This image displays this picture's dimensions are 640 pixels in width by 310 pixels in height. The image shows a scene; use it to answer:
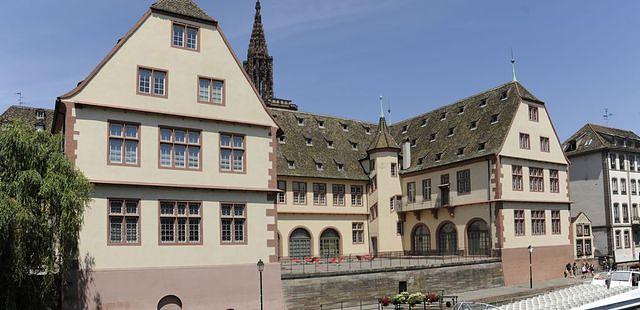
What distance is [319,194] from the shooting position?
46375mm

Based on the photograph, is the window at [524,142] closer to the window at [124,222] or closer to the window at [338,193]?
the window at [338,193]

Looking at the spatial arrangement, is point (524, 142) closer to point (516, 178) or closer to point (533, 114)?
point (533, 114)

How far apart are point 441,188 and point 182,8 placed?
24.7m

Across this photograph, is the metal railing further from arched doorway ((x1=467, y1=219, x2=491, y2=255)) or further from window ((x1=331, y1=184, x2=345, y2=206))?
window ((x1=331, y1=184, x2=345, y2=206))

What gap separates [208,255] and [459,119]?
90.3 ft

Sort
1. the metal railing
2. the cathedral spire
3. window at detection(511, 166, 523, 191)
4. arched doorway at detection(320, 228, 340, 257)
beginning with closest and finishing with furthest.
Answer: the metal railing, window at detection(511, 166, 523, 191), arched doorway at detection(320, 228, 340, 257), the cathedral spire

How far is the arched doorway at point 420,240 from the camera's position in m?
46.9

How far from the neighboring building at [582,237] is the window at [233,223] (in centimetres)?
3071

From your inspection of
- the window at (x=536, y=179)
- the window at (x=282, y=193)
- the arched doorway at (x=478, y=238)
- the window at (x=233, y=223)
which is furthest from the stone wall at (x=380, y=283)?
the window at (x=282, y=193)

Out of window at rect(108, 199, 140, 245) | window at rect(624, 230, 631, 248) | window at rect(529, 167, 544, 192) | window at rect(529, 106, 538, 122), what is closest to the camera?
window at rect(108, 199, 140, 245)

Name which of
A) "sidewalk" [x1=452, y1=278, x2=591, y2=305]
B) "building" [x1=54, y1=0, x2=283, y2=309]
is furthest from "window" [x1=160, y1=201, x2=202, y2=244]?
"sidewalk" [x1=452, y1=278, x2=591, y2=305]

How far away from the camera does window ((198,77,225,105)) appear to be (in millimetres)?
28594

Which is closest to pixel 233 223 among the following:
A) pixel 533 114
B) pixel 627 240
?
pixel 533 114

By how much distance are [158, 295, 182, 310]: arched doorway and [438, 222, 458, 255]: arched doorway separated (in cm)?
2369
